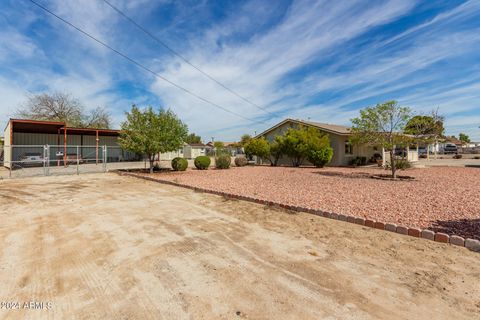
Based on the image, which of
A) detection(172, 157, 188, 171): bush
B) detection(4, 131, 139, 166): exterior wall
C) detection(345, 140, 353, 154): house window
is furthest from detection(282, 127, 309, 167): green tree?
detection(4, 131, 139, 166): exterior wall

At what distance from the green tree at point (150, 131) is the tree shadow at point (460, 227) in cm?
1334

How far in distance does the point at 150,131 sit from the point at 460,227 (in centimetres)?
1419

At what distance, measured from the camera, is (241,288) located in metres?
2.72

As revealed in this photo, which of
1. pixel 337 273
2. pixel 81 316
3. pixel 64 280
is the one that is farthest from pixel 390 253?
pixel 64 280

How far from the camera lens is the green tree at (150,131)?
47.3 ft

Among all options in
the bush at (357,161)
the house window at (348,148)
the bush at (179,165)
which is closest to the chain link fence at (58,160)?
the bush at (179,165)

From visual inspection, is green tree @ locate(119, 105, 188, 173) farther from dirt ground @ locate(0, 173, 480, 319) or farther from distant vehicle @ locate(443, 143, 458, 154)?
distant vehicle @ locate(443, 143, 458, 154)

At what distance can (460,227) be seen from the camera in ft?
15.1

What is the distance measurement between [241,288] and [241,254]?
2.97 feet

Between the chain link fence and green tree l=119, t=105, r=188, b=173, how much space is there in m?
3.16

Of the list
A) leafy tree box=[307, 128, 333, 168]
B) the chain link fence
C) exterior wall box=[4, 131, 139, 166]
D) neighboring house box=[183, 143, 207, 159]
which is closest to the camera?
the chain link fence

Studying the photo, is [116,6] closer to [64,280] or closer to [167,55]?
[167,55]

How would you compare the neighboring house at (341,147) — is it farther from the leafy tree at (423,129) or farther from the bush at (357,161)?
the leafy tree at (423,129)

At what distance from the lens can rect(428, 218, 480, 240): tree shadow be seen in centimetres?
426
